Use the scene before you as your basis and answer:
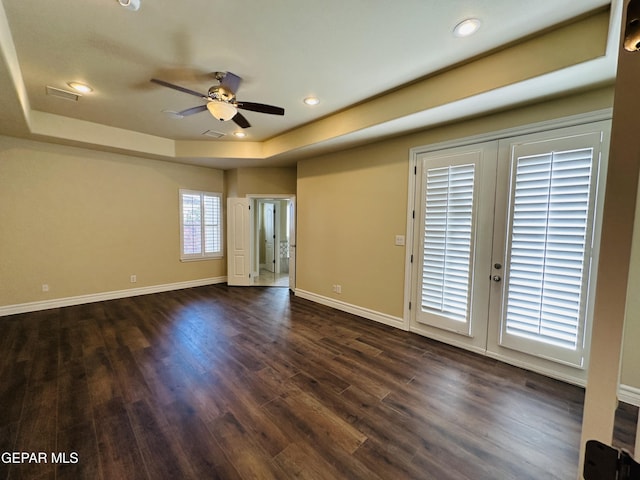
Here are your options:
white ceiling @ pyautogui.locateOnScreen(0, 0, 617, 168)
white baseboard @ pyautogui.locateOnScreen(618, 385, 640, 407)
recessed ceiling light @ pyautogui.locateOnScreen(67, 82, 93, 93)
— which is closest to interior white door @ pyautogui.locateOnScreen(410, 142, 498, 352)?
white ceiling @ pyautogui.locateOnScreen(0, 0, 617, 168)

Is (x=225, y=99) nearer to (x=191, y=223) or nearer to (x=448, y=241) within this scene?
(x=448, y=241)

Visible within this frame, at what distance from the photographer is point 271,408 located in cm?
215

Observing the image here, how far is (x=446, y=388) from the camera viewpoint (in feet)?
8.01

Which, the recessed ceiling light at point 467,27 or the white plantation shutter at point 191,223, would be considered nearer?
the recessed ceiling light at point 467,27

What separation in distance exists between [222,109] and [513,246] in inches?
130

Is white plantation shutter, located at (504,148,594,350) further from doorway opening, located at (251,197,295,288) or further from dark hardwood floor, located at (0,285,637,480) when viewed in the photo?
doorway opening, located at (251,197,295,288)

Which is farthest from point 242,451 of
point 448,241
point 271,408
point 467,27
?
point 467,27

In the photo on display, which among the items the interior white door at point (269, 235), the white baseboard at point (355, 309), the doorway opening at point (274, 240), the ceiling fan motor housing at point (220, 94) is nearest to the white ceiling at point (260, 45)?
the ceiling fan motor housing at point (220, 94)

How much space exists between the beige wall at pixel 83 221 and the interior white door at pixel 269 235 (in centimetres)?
247

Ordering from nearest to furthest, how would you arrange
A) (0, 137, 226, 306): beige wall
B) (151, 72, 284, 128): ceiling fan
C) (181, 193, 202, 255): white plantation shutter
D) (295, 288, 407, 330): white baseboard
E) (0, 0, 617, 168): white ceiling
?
1. (0, 0, 617, 168): white ceiling
2. (151, 72, 284, 128): ceiling fan
3. (295, 288, 407, 330): white baseboard
4. (0, 137, 226, 306): beige wall
5. (181, 193, 202, 255): white plantation shutter

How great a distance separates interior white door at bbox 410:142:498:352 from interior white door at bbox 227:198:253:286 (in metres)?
3.75

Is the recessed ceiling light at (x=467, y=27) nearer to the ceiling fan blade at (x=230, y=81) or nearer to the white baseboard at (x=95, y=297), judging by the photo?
the ceiling fan blade at (x=230, y=81)

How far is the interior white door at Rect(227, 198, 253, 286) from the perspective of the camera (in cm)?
591

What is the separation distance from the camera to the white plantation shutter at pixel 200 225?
576cm
